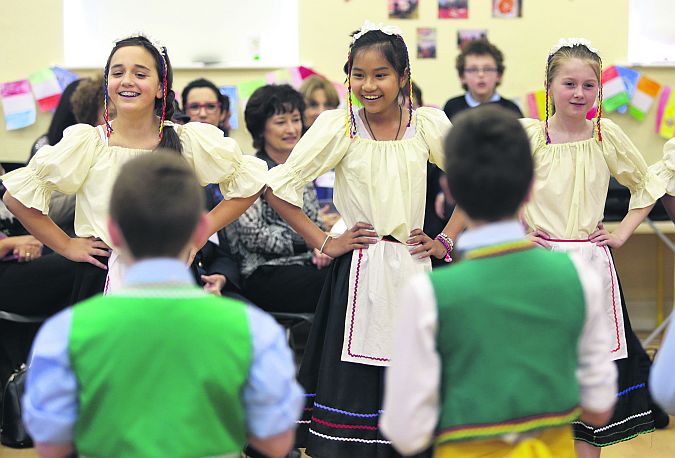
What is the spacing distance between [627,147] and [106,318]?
209 cm

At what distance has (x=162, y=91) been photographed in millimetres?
2906

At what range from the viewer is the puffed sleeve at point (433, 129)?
2.88 metres

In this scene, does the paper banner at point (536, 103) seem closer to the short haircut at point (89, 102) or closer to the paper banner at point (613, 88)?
the paper banner at point (613, 88)

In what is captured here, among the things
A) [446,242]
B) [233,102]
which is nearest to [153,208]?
[446,242]

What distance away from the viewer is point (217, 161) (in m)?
2.85

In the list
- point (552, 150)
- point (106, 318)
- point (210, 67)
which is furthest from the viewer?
point (210, 67)

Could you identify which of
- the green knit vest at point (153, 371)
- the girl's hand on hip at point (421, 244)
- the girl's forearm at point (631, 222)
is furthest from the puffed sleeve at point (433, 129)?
the green knit vest at point (153, 371)

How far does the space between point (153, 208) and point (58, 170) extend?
1.26 meters

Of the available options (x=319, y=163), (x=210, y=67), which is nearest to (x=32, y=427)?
(x=319, y=163)

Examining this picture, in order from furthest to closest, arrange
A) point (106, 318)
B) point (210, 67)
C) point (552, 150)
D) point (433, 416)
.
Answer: point (210, 67)
point (552, 150)
point (433, 416)
point (106, 318)

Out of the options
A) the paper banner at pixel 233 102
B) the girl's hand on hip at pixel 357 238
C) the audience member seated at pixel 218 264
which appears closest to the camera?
the girl's hand on hip at pixel 357 238

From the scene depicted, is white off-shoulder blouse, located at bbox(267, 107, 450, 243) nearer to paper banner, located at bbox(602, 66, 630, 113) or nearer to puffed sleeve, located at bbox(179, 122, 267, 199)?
puffed sleeve, located at bbox(179, 122, 267, 199)

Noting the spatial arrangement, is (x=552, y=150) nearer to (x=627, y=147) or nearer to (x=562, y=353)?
(x=627, y=147)

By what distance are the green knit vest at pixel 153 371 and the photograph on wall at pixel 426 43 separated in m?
4.09
